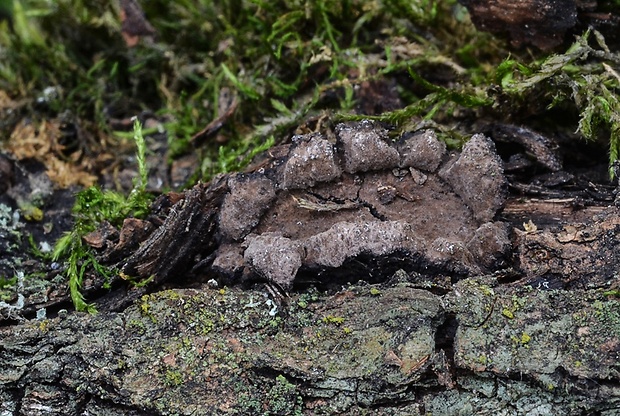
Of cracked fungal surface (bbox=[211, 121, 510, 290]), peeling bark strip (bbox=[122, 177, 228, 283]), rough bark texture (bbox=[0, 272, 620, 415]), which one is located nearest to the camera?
rough bark texture (bbox=[0, 272, 620, 415])

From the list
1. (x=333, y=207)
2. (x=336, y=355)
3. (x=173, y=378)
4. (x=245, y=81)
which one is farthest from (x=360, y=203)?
(x=245, y=81)

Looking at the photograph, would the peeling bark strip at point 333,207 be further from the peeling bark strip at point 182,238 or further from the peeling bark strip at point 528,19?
the peeling bark strip at point 528,19

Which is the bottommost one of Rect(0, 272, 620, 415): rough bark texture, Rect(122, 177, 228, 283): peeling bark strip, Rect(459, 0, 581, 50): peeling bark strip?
Rect(0, 272, 620, 415): rough bark texture

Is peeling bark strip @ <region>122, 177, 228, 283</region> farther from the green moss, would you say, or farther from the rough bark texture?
the green moss

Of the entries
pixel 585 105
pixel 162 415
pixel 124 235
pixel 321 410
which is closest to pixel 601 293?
pixel 585 105

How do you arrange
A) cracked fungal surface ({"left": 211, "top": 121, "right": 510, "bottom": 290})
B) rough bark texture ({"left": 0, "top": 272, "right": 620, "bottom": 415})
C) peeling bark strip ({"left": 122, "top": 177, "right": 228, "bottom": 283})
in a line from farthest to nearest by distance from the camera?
peeling bark strip ({"left": 122, "top": 177, "right": 228, "bottom": 283})
cracked fungal surface ({"left": 211, "top": 121, "right": 510, "bottom": 290})
rough bark texture ({"left": 0, "top": 272, "right": 620, "bottom": 415})

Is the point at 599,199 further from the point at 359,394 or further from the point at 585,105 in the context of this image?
the point at 359,394

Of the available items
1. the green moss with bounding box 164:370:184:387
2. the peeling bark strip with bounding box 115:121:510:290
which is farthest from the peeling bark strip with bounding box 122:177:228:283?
the green moss with bounding box 164:370:184:387

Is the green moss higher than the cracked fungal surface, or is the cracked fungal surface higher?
the cracked fungal surface

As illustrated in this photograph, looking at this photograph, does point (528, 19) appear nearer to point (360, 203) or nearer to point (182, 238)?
point (360, 203)
